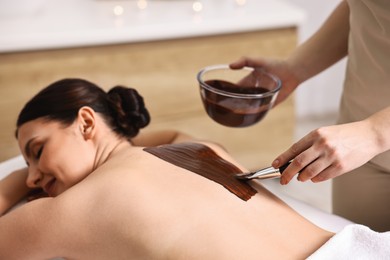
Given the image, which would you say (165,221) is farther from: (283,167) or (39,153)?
(39,153)

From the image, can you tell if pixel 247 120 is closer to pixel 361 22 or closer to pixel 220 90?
pixel 220 90

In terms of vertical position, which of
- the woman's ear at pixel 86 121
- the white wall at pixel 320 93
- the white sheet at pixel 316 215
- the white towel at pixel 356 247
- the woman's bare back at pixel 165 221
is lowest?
the white wall at pixel 320 93

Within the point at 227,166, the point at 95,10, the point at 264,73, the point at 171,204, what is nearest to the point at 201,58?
the point at 95,10

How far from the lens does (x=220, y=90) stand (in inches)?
57.0

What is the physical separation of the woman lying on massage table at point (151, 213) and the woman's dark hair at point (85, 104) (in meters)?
0.04

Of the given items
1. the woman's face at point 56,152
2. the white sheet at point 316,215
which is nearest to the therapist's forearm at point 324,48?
the white sheet at point 316,215

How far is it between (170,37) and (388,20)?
1.09m

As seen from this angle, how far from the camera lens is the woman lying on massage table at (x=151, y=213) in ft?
3.80

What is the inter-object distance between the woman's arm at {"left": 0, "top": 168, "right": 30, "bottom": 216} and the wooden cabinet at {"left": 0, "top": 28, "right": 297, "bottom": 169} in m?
0.67

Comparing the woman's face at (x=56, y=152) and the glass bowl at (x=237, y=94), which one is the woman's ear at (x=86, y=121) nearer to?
the woman's face at (x=56, y=152)

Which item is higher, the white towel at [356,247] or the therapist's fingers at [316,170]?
the therapist's fingers at [316,170]

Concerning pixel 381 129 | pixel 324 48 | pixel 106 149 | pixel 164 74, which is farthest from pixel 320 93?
pixel 381 129

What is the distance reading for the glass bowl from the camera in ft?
4.68

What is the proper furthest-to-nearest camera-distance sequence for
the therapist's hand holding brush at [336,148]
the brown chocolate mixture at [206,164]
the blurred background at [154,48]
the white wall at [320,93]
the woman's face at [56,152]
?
the white wall at [320,93]
the blurred background at [154,48]
the woman's face at [56,152]
the brown chocolate mixture at [206,164]
the therapist's hand holding brush at [336,148]
